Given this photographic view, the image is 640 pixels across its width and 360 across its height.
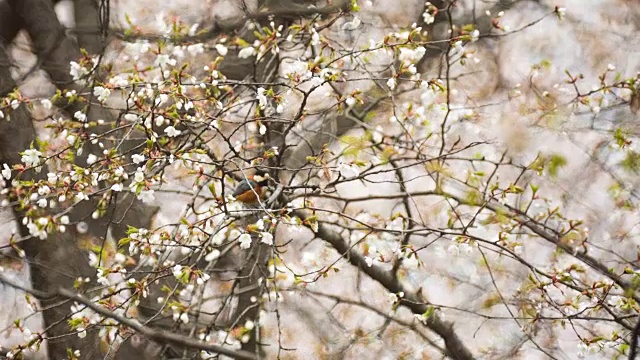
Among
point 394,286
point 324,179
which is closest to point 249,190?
point 324,179

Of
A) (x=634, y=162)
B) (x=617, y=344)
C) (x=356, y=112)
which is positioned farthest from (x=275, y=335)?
(x=634, y=162)

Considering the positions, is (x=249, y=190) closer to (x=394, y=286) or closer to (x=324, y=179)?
(x=324, y=179)

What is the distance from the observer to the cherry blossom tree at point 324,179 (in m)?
2.80

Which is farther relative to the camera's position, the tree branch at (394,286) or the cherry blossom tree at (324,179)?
the tree branch at (394,286)

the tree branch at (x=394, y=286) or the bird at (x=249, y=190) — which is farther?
the tree branch at (x=394, y=286)

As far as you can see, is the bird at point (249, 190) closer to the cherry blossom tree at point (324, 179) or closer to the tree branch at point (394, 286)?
the cherry blossom tree at point (324, 179)

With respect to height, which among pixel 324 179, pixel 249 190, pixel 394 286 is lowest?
pixel 249 190

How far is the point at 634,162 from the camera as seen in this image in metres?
2.58

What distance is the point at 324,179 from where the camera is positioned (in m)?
3.38

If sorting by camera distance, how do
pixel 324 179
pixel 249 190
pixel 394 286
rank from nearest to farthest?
1. pixel 249 190
2. pixel 324 179
3. pixel 394 286

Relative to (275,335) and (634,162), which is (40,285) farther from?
(634,162)

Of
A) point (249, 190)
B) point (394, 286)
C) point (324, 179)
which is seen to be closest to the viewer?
point (249, 190)

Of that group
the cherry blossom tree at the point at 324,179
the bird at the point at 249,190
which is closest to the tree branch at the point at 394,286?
the cherry blossom tree at the point at 324,179

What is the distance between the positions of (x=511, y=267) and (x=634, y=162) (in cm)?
153
